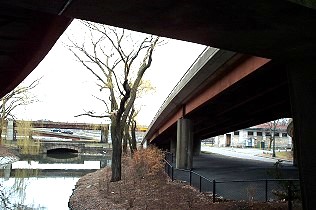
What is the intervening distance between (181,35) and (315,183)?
4220 millimetres

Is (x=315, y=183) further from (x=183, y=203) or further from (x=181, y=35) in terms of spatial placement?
(x=183, y=203)

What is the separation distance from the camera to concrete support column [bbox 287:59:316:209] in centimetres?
770

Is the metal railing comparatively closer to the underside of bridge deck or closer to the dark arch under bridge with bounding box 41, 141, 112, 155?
the underside of bridge deck

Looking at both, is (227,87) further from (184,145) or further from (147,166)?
(184,145)

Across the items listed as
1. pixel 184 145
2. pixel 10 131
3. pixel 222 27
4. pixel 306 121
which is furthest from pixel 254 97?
pixel 10 131

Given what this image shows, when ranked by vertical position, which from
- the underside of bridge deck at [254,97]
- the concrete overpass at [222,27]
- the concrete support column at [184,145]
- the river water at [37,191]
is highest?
the underside of bridge deck at [254,97]

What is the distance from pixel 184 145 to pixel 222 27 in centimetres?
2061

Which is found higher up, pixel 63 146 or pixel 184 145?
pixel 184 145

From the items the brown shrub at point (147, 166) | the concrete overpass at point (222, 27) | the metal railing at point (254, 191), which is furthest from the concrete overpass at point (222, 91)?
the concrete overpass at point (222, 27)

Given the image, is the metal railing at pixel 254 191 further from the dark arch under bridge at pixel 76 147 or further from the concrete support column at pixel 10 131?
the concrete support column at pixel 10 131

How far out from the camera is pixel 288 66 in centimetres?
811

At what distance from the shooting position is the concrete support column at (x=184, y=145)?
1027 inches

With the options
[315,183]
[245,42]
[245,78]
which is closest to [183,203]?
[245,78]

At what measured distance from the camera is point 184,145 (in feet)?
85.8
